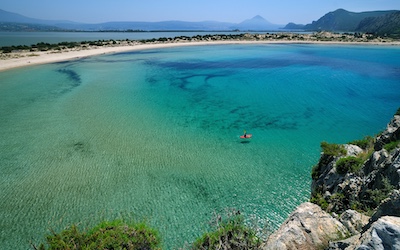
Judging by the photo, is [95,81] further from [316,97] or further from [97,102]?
[316,97]

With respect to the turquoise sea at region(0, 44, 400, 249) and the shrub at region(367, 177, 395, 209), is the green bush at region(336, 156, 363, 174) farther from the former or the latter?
the turquoise sea at region(0, 44, 400, 249)

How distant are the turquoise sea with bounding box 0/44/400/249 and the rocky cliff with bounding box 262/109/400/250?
8.99ft

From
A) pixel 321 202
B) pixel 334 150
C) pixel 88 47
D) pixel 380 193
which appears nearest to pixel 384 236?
pixel 380 193

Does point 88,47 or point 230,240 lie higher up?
point 88,47

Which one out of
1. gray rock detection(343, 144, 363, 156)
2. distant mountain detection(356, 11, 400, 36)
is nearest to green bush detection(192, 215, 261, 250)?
gray rock detection(343, 144, 363, 156)

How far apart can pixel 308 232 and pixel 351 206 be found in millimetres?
2672

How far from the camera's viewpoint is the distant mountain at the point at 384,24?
5237 inches

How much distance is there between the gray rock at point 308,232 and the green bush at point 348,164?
3.41 metres

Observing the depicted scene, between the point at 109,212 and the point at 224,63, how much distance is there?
4854 centimetres

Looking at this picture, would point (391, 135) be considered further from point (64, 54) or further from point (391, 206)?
point (64, 54)

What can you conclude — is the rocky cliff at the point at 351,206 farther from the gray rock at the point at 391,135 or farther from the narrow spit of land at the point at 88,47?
the narrow spit of land at the point at 88,47

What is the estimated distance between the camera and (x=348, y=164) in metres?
9.95

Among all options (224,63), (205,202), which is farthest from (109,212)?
(224,63)

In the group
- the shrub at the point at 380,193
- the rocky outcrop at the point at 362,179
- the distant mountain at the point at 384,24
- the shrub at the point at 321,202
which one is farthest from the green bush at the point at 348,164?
the distant mountain at the point at 384,24
